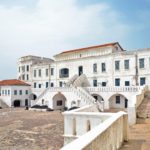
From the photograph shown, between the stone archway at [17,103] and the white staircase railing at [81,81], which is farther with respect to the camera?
the stone archway at [17,103]

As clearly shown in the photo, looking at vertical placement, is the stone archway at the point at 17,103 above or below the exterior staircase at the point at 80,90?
below

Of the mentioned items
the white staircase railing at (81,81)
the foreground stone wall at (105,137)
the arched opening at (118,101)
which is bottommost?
the arched opening at (118,101)

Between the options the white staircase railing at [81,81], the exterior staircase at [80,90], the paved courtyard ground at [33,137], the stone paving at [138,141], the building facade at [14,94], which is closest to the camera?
the stone paving at [138,141]

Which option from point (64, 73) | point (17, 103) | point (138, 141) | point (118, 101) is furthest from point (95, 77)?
point (138, 141)

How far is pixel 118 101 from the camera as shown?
36094mm

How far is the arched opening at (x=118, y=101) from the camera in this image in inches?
1401

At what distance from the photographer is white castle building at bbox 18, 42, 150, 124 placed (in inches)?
1369

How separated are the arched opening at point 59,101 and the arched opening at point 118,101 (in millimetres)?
9574

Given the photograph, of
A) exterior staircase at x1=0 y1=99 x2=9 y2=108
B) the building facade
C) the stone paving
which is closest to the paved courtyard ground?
the stone paving

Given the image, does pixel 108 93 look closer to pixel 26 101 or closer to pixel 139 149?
pixel 26 101

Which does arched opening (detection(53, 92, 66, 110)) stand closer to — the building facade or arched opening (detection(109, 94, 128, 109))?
arched opening (detection(109, 94, 128, 109))

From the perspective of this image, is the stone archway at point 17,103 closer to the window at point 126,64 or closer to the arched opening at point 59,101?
the arched opening at point 59,101

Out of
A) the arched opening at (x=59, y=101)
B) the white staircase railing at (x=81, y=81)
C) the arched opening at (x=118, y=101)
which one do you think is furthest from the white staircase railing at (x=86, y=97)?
the arched opening at (x=59, y=101)

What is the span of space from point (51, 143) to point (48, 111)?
21114 mm
